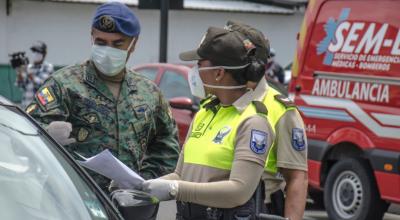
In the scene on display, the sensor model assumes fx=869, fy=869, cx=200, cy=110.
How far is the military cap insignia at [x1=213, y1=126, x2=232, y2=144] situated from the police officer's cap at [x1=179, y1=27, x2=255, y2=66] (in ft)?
0.84

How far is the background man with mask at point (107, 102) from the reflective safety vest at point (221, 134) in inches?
23.1

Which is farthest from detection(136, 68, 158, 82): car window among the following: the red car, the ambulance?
the ambulance

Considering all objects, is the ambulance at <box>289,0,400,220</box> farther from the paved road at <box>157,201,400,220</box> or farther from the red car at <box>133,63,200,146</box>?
the red car at <box>133,63,200,146</box>

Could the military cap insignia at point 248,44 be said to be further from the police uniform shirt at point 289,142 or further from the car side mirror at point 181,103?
the car side mirror at point 181,103

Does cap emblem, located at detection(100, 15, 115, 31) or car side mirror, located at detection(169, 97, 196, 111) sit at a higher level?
cap emblem, located at detection(100, 15, 115, 31)

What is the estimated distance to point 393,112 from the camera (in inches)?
298

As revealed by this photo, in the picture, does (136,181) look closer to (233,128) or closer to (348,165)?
(233,128)

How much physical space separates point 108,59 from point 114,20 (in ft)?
0.60

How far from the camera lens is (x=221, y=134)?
338 cm

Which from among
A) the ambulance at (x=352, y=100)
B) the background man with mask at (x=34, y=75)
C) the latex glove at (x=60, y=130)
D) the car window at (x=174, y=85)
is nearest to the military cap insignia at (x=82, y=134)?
the latex glove at (x=60, y=130)

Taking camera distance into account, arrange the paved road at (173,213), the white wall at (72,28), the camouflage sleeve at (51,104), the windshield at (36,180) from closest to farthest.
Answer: the windshield at (36,180) → the camouflage sleeve at (51,104) → the paved road at (173,213) → the white wall at (72,28)

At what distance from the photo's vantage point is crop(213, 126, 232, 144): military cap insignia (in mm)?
3361

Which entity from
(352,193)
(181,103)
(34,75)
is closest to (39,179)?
(352,193)

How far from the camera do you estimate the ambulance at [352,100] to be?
767 cm
